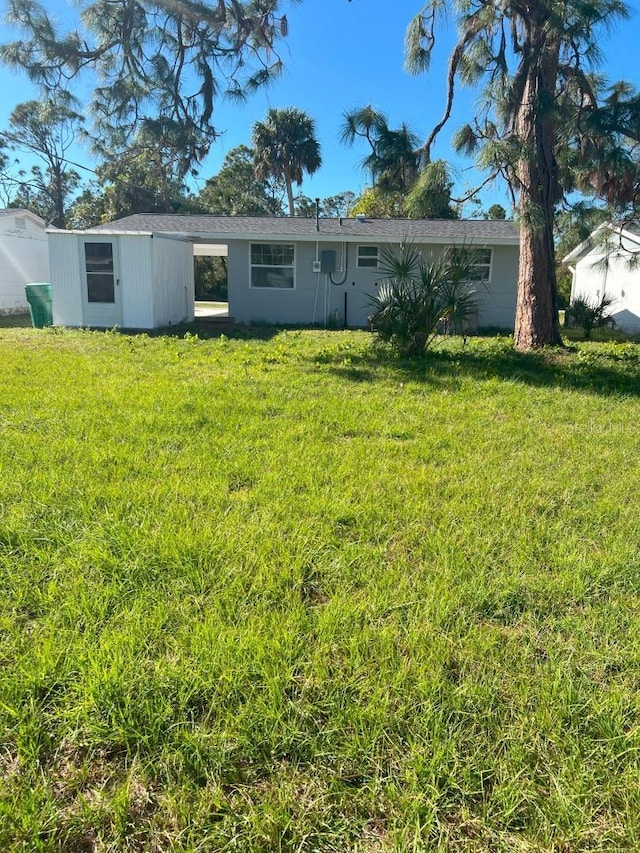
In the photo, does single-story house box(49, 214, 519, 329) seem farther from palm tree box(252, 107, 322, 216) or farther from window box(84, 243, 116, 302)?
palm tree box(252, 107, 322, 216)

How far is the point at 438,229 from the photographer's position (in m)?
16.2

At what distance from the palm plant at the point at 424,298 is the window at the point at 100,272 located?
746cm

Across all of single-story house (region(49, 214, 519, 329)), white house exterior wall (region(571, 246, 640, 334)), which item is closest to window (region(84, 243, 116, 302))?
single-story house (region(49, 214, 519, 329))

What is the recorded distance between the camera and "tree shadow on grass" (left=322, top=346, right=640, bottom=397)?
7547mm

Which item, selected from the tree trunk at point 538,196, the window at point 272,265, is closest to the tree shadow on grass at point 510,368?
the tree trunk at point 538,196

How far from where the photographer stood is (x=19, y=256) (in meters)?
19.6

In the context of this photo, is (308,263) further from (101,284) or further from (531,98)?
(531,98)

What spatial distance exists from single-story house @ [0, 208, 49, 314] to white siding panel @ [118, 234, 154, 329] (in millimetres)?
7261

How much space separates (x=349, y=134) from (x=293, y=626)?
757cm

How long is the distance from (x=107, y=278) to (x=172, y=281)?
68.9 inches

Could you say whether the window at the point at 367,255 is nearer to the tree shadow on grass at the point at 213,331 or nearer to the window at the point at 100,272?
the tree shadow on grass at the point at 213,331

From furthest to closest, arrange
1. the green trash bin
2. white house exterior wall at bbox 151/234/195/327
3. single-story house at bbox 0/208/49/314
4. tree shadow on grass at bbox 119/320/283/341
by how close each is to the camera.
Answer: single-story house at bbox 0/208/49/314, the green trash bin, white house exterior wall at bbox 151/234/195/327, tree shadow on grass at bbox 119/320/283/341

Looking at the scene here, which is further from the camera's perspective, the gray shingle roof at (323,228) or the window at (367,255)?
the window at (367,255)

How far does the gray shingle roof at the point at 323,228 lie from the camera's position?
14.8 m
